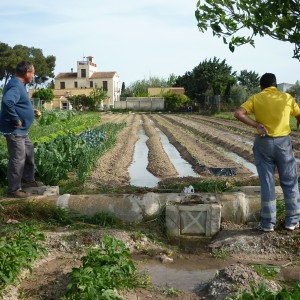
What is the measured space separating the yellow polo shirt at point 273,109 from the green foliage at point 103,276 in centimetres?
214

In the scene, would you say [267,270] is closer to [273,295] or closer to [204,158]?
[273,295]

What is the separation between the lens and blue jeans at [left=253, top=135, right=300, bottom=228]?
4715mm

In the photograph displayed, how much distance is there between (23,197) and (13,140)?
0.73 metres

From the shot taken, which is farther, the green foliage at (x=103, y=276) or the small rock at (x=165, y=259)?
the small rock at (x=165, y=259)

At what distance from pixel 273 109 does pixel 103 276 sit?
2.65 m

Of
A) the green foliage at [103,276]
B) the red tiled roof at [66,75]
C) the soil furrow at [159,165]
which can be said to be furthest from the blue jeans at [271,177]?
the red tiled roof at [66,75]

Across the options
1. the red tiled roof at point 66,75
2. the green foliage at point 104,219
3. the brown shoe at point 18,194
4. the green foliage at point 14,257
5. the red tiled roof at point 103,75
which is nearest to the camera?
the green foliage at point 14,257

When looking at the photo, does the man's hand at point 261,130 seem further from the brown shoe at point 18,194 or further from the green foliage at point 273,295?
the brown shoe at point 18,194

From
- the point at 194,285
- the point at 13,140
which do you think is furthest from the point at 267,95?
the point at 13,140

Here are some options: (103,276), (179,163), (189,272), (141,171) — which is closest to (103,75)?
(179,163)

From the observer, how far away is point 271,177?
4770 mm

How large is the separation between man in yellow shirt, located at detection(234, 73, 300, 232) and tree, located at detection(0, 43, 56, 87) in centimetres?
5447

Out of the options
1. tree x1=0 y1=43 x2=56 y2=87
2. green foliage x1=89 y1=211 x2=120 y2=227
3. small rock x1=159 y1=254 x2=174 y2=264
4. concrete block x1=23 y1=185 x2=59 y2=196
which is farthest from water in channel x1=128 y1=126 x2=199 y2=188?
tree x1=0 y1=43 x2=56 y2=87

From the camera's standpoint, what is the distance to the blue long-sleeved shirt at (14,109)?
5.59 m
